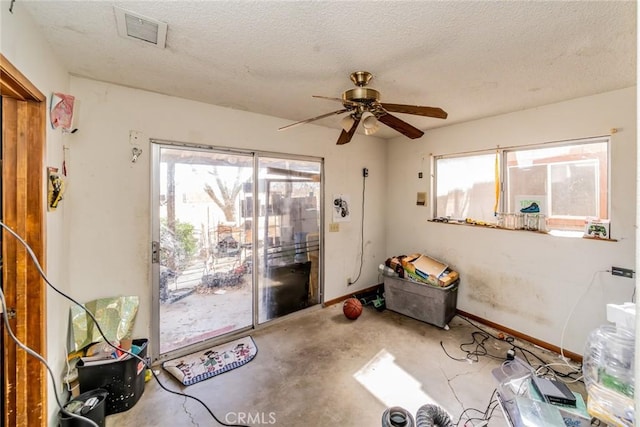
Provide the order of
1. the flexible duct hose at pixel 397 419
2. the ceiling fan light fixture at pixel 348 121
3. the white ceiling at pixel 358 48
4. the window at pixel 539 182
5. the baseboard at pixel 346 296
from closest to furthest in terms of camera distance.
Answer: the white ceiling at pixel 358 48, the flexible duct hose at pixel 397 419, the ceiling fan light fixture at pixel 348 121, the window at pixel 539 182, the baseboard at pixel 346 296

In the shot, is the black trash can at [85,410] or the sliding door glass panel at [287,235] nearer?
the black trash can at [85,410]

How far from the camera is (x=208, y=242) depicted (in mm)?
2742

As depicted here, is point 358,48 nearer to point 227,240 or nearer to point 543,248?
point 227,240

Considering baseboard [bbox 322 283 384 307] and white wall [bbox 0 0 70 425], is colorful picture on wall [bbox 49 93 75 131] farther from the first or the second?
baseboard [bbox 322 283 384 307]

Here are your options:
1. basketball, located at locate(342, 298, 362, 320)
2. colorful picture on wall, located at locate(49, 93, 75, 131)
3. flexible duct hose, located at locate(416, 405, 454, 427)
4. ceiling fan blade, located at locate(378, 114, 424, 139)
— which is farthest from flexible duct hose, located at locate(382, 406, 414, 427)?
colorful picture on wall, located at locate(49, 93, 75, 131)

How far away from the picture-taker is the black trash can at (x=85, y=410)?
1.57m

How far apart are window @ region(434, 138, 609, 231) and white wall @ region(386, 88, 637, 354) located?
0.51 ft

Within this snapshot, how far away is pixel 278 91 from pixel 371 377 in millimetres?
2656

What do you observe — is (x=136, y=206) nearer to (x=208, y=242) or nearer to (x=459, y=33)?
(x=208, y=242)

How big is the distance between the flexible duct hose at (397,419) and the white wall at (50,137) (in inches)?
80.2

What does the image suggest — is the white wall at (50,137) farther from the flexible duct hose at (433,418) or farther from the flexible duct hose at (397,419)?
the flexible duct hose at (433,418)

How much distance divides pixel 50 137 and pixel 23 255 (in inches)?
30.0

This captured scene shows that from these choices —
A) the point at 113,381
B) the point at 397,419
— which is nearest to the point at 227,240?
the point at 113,381

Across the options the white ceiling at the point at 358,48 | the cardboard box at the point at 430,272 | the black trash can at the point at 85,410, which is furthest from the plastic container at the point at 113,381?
the cardboard box at the point at 430,272
